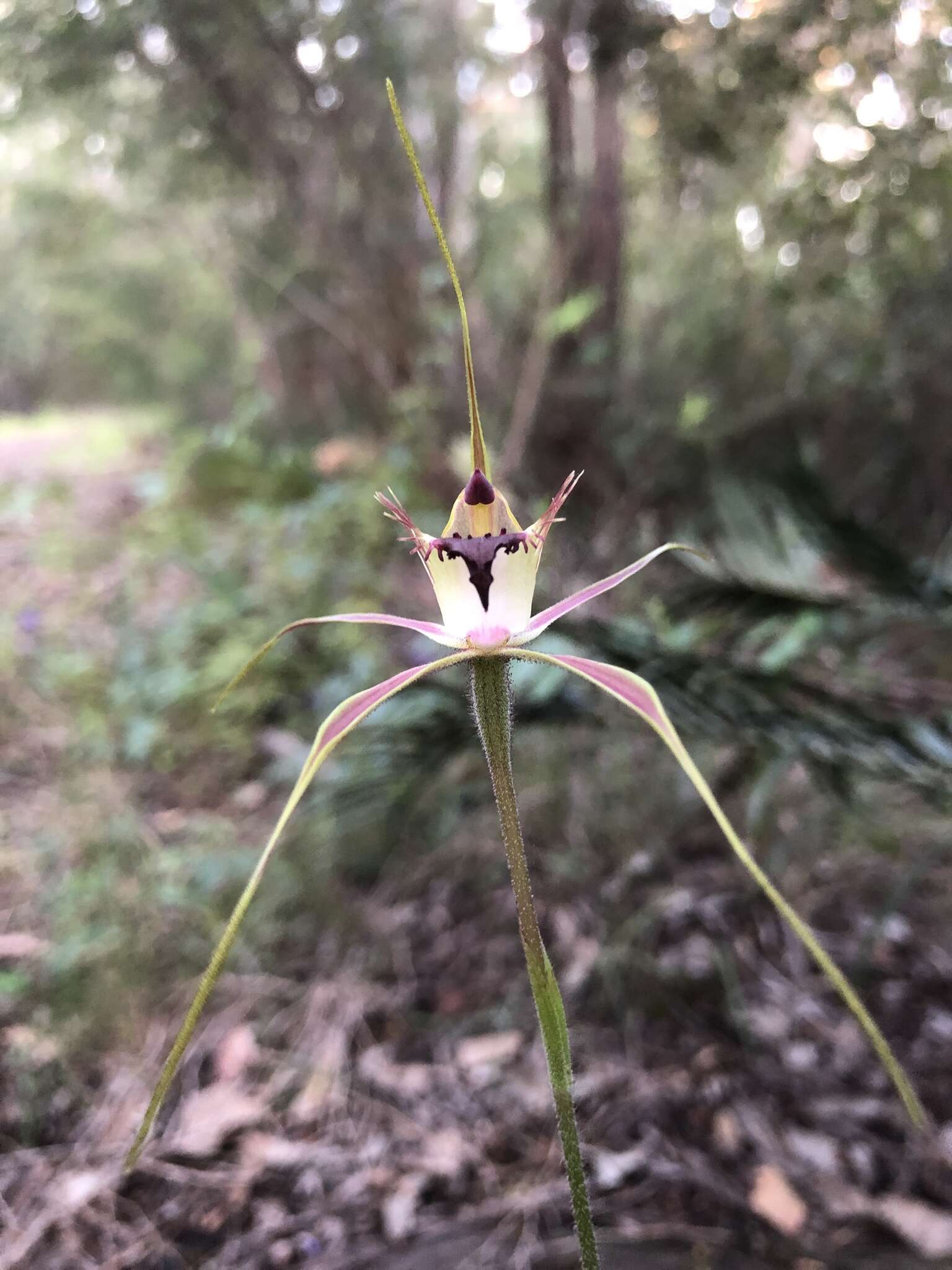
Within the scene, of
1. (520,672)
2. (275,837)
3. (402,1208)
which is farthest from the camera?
(520,672)

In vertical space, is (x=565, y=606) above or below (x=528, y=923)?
above

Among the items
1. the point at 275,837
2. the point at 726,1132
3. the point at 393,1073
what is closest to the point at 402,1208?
the point at 393,1073

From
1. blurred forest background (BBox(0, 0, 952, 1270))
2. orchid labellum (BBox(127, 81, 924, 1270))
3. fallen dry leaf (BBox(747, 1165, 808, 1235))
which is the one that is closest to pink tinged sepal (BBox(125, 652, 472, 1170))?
orchid labellum (BBox(127, 81, 924, 1270))

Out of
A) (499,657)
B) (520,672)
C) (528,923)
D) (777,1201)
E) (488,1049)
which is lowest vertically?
(777,1201)

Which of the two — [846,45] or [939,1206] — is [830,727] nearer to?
[939,1206]

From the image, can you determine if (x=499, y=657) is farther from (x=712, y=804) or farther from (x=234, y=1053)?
(x=234, y=1053)

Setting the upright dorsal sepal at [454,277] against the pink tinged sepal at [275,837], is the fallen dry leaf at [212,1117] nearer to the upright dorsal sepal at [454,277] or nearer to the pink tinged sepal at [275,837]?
the pink tinged sepal at [275,837]
